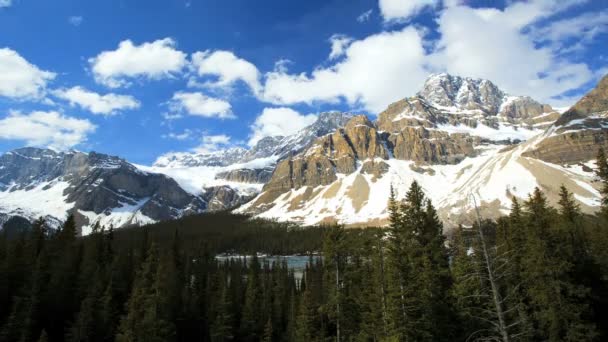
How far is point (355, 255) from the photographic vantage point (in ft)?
166

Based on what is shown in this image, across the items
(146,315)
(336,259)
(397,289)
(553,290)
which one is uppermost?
(336,259)

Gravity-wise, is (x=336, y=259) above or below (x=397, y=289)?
above

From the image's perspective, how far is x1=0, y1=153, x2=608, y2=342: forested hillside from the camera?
32750mm

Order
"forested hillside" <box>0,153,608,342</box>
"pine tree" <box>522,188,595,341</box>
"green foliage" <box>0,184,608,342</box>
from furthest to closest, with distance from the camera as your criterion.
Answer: "pine tree" <box>522,188,595,341</box> → "green foliage" <box>0,184,608,342</box> → "forested hillside" <box>0,153,608,342</box>

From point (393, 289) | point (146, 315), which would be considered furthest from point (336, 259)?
point (146, 315)

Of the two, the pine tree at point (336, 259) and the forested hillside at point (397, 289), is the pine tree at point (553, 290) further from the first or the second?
the pine tree at point (336, 259)

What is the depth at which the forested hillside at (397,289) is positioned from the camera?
3275 cm

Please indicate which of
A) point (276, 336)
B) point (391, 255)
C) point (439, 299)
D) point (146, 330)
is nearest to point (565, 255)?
point (439, 299)

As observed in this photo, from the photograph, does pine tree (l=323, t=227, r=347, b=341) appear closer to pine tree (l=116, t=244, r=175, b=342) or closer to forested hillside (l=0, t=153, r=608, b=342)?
forested hillside (l=0, t=153, r=608, b=342)

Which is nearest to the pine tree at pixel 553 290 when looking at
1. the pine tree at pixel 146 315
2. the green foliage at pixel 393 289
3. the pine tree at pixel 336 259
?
the green foliage at pixel 393 289

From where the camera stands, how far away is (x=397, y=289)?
33.2m

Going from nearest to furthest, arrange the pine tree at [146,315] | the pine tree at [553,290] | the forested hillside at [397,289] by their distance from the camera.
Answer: the forested hillside at [397,289], the pine tree at [553,290], the pine tree at [146,315]

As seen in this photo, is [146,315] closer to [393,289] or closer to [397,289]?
[393,289]

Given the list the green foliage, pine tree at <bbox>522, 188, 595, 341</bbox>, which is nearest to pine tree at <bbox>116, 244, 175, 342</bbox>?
the green foliage
